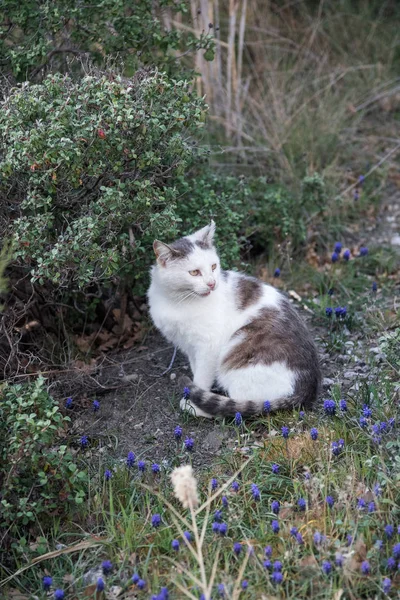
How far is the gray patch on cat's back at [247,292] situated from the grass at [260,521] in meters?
0.77

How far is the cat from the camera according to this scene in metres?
4.47

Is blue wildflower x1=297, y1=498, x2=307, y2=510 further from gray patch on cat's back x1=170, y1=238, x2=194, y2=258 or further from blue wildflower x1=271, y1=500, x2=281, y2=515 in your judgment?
gray patch on cat's back x1=170, y1=238, x2=194, y2=258

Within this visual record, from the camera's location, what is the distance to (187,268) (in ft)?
15.2

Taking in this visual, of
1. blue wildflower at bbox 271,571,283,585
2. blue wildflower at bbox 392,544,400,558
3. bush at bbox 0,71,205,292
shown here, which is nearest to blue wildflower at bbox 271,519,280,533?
blue wildflower at bbox 271,571,283,585

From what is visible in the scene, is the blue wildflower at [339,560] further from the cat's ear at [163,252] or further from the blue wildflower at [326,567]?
the cat's ear at [163,252]

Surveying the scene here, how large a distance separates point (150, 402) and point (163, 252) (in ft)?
3.30

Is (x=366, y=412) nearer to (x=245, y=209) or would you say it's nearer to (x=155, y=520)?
(x=155, y=520)

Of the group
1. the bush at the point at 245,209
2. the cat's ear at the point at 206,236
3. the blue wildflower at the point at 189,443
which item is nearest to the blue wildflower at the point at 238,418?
the blue wildflower at the point at 189,443

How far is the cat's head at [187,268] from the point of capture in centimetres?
462

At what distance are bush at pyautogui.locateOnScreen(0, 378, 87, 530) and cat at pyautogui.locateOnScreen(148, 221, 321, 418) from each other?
98 centimetres

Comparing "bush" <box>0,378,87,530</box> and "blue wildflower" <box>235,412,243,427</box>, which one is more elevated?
"bush" <box>0,378,87,530</box>

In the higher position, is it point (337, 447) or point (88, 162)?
point (88, 162)

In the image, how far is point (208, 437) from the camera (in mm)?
4492

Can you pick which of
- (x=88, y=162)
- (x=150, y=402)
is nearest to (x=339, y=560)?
(x=150, y=402)
